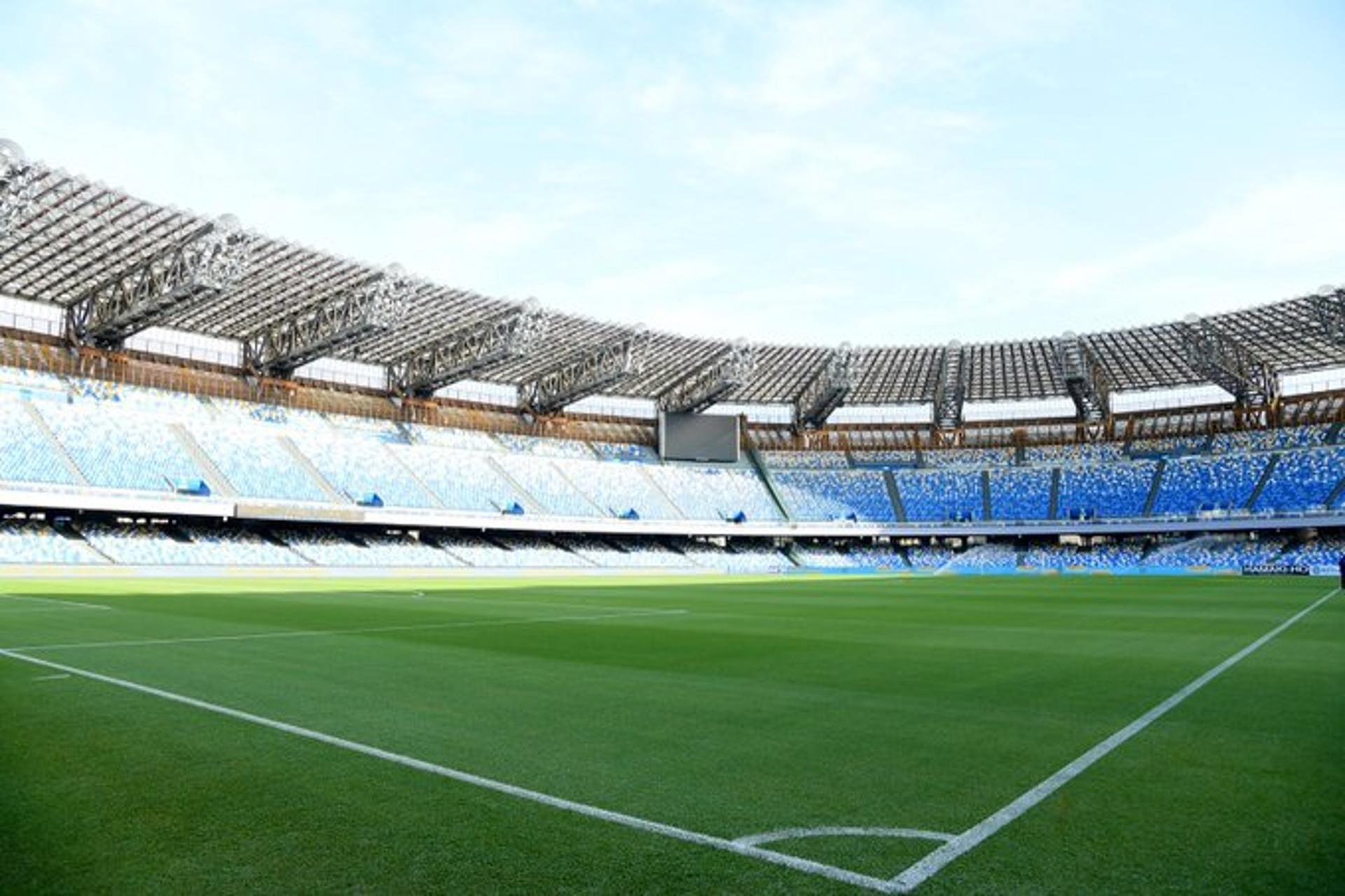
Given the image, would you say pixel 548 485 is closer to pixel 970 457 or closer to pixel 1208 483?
pixel 970 457

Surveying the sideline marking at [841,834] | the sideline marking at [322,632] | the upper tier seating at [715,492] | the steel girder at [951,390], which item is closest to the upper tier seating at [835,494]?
the upper tier seating at [715,492]

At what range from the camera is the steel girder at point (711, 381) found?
232 feet

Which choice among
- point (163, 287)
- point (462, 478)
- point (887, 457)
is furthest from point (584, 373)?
point (887, 457)

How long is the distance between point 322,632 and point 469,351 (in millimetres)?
48430

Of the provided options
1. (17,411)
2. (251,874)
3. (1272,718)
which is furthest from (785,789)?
(17,411)

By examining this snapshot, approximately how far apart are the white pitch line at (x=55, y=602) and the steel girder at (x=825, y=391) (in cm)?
5919

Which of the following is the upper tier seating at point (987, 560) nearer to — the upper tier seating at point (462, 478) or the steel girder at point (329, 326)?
the upper tier seating at point (462, 478)

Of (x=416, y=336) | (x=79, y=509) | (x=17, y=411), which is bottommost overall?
(x=79, y=509)

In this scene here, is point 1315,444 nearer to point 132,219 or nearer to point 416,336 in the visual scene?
point 416,336

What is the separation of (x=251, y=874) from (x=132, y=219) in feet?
154

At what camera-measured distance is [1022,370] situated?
7812 cm

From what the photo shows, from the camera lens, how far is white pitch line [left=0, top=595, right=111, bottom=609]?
2261 centimetres

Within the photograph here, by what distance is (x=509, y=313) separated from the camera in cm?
5831

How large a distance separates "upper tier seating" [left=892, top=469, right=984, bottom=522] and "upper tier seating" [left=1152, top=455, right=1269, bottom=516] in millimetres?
14789
